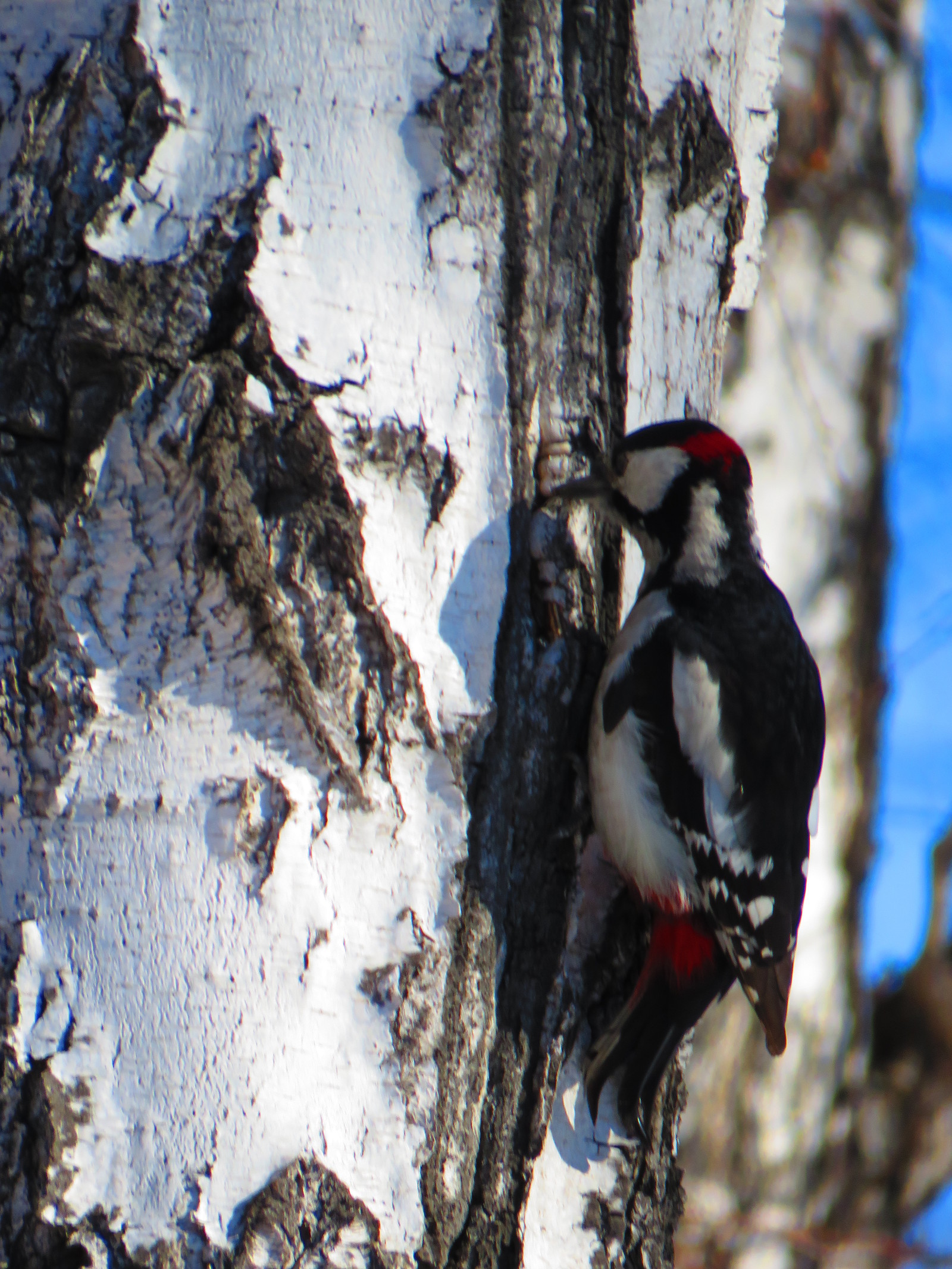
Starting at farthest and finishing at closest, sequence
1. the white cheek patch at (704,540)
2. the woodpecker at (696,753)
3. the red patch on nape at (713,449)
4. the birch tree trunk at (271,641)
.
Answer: the white cheek patch at (704,540) → the red patch on nape at (713,449) → the woodpecker at (696,753) → the birch tree trunk at (271,641)

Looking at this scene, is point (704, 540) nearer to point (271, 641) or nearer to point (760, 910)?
point (760, 910)

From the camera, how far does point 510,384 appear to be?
138cm

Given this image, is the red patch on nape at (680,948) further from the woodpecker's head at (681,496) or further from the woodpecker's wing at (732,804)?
the woodpecker's head at (681,496)

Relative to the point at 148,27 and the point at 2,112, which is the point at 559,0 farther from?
the point at 2,112

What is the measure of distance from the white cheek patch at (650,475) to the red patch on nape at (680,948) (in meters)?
0.58

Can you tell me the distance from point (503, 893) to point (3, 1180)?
0.58 m

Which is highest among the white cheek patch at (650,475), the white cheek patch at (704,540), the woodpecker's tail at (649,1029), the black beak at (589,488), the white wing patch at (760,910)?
the white cheek patch at (704,540)

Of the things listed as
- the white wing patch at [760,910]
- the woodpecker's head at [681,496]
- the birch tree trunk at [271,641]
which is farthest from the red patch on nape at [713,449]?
the white wing patch at [760,910]

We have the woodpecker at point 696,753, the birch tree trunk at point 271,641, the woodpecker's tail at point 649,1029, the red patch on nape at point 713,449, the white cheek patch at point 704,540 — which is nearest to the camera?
the birch tree trunk at point 271,641

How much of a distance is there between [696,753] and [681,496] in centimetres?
41

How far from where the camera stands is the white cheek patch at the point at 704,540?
6.33 ft

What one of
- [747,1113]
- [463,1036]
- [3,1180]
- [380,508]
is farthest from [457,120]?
[747,1113]

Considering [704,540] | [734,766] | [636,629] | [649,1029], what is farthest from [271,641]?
[704,540]

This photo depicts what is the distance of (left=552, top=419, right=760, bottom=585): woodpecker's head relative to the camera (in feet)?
5.11
